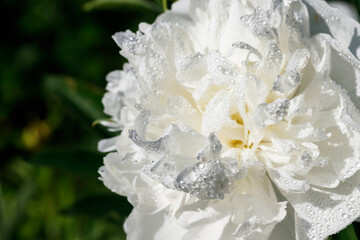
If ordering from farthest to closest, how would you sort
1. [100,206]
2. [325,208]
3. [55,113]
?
[55,113] → [100,206] → [325,208]

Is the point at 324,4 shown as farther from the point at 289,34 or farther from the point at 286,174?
the point at 286,174

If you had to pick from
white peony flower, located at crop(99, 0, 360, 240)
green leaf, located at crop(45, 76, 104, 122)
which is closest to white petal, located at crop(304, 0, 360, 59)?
white peony flower, located at crop(99, 0, 360, 240)

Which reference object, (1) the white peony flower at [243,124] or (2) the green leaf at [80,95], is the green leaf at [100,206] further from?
(1) the white peony flower at [243,124]

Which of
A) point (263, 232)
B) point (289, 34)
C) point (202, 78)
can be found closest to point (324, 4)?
point (289, 34)

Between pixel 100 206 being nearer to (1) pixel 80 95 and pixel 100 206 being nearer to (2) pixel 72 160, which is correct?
(2) pixel 72 160

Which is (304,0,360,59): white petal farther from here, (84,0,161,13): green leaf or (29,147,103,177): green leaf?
(29,147,103,177): green leaf

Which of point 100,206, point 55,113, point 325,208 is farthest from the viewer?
point 55,113

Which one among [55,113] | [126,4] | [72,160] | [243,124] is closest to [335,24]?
[243,124]

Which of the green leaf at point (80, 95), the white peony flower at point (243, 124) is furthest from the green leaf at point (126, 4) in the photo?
the white peony flower at point (243, 124)
